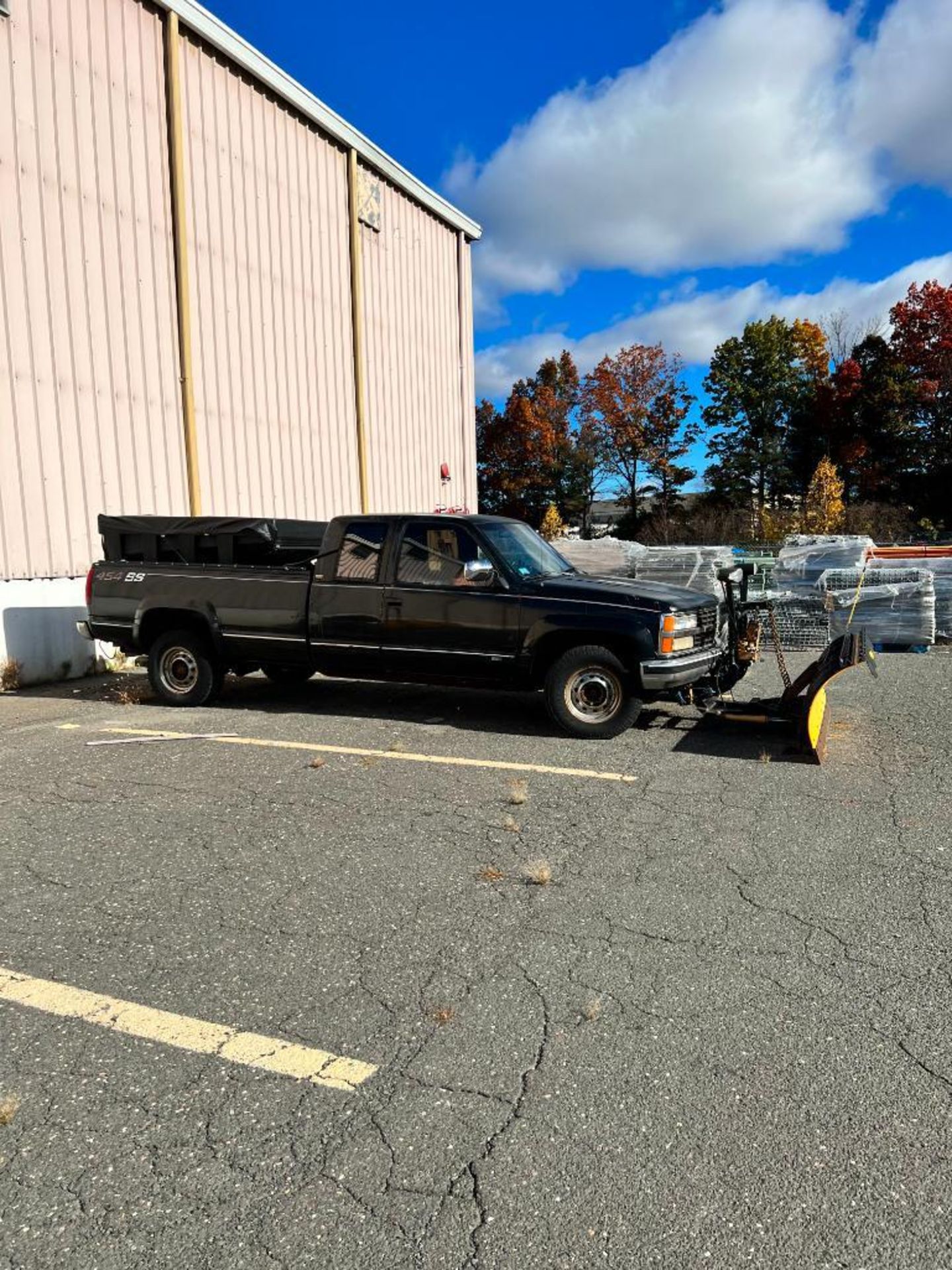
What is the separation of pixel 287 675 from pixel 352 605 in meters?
2.33

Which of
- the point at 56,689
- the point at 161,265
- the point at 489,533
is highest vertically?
the point at 161,265

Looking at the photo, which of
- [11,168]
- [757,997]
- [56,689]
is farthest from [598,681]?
[11,168]

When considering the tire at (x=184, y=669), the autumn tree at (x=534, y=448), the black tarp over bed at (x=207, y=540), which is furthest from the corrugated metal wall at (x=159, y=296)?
the autumn tree at (x=534, y=448)

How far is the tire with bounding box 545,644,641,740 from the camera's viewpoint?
672 centimetres

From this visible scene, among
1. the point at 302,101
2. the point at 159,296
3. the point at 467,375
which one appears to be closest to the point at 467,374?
the point at 467,375

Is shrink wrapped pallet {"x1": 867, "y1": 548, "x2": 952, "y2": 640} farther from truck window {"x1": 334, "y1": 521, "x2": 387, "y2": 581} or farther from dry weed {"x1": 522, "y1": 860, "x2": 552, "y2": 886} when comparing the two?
dry weed {"x1": 522, "y1": 860, "x2": 552, "y2": 886}

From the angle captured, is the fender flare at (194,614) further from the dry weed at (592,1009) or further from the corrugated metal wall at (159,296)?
the dry weed at (592,1009)

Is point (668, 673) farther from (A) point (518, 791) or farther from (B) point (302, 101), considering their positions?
(B) point (302, 101)

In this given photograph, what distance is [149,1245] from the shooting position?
A: 6.56 ft

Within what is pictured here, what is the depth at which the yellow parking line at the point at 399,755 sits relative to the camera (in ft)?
19.3

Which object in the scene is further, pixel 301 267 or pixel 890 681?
pixel 301 267

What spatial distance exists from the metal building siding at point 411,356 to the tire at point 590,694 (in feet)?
34.3

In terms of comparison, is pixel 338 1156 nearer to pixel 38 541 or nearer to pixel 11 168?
pixel 38 541

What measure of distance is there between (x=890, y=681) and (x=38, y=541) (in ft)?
32.7
